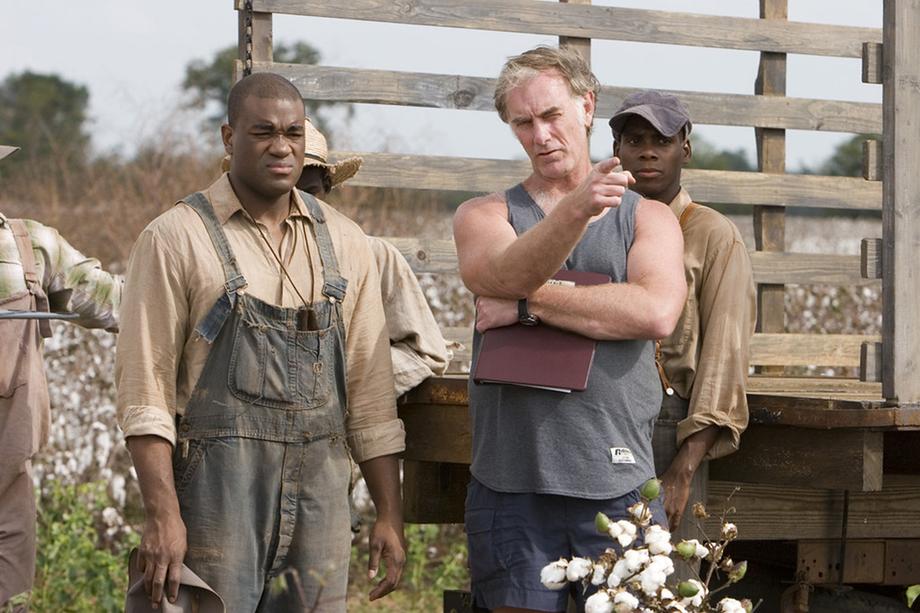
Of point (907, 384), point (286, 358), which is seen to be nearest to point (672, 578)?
point (907, 384)

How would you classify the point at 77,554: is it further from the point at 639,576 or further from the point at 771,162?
the point at 639,576

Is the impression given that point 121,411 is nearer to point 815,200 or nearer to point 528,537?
point 528,537

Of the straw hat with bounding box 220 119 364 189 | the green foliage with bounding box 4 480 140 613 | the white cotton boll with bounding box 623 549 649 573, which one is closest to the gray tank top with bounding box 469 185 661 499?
the white cotton boll with bounding box 623 549 649 573

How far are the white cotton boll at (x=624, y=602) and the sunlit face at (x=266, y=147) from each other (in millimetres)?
1448

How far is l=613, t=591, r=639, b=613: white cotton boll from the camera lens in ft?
10.0

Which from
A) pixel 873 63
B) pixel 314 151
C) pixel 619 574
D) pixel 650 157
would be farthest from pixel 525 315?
pixel 314 151

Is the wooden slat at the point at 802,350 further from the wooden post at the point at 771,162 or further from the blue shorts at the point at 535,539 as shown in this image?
the blue shorts at the point at 535,539

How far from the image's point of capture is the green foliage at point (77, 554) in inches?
284

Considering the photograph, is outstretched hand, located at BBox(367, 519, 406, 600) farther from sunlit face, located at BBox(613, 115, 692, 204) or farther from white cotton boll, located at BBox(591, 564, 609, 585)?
sunlit face, located at BBox(613, 115, 692, 204)

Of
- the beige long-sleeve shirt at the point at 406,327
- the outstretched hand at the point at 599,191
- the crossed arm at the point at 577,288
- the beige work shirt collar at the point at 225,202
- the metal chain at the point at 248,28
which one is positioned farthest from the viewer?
the metal chain at the point at 248,28

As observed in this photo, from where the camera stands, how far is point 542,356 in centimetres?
382

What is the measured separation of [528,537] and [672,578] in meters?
0.55

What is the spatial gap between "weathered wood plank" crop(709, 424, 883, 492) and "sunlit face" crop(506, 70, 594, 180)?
1.01 m

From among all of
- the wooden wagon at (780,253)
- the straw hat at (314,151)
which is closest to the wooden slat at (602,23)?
the wooden wagon at (780,253)
